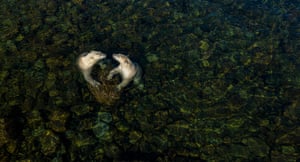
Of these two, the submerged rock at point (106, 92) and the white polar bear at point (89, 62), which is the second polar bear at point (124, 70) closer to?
Answer: the submerged rock at point (106, 92)

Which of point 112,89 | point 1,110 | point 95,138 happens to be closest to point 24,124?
point 1,110

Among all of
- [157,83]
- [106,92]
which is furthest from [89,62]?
[157,83]

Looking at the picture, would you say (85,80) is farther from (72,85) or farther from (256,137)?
(256,137)

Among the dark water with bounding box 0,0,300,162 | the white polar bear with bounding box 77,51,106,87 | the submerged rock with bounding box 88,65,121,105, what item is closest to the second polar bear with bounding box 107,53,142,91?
the submerged rock with bounding box 88,65,121,105

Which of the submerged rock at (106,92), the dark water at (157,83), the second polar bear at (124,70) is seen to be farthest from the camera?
the second polar bear at (124,70)

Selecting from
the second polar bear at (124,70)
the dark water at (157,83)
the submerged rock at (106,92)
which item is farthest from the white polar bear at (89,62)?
the second polar bear at (124,70)

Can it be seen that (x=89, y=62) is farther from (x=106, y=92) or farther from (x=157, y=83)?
(x=157, y=83)
